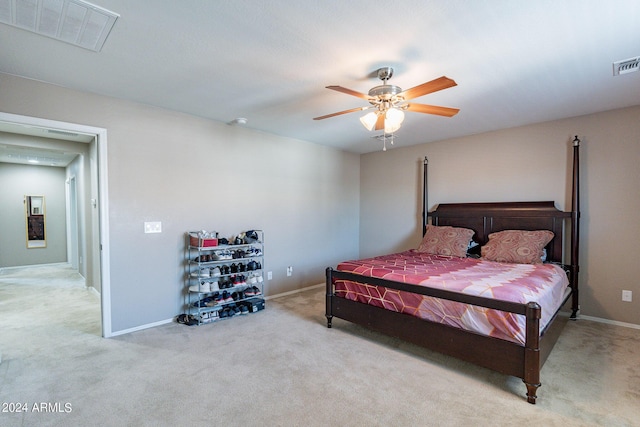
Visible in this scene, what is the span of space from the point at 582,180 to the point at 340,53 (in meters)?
3.43

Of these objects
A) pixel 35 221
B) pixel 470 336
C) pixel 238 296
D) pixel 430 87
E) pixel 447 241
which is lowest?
pixel 238 296

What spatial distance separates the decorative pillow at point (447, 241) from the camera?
4160mm

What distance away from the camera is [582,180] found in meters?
3.69

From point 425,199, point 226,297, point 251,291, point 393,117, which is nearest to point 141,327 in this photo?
point 226,297

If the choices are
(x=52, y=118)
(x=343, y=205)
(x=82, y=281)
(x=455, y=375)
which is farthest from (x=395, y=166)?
(x=82, y=281)

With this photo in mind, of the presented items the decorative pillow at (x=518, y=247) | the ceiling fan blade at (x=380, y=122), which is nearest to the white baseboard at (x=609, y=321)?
the decorative pillow at (x=518, y=247)

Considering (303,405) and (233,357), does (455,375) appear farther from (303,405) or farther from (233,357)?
(233,357)

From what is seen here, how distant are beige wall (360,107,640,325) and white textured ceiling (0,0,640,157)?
0.40 meters

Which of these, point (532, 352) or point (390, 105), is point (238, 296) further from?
point (532, 352)

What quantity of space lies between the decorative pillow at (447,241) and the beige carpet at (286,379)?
1419 millimetres

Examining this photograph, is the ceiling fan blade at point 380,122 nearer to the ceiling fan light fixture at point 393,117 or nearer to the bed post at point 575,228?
the ceiling fan light fixture at point 393,117

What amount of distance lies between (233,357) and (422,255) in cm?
276

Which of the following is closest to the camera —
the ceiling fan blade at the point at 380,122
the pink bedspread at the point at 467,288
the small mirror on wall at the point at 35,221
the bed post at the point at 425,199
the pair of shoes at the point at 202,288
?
the pink bedspread at the point at 467,288

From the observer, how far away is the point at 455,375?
7.89ft
